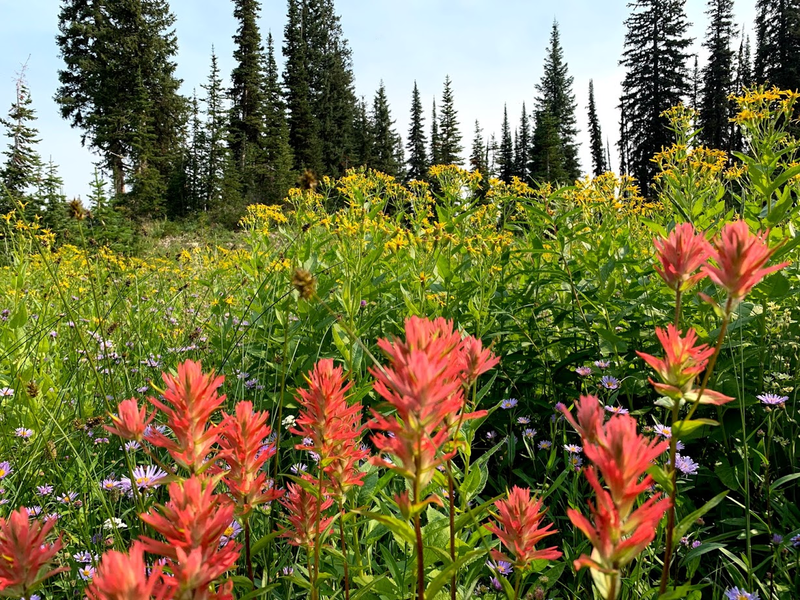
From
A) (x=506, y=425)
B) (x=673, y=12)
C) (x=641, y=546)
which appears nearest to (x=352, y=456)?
(x=641, y=546)

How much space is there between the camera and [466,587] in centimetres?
102

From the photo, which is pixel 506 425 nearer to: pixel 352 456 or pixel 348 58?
pixel 352 456

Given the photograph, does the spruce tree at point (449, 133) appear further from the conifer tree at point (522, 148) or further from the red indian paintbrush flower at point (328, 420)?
the red indian paintbrush flower at point (328, 420)

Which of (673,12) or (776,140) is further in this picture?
(673,12)

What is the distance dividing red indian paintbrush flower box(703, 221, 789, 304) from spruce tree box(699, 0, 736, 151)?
153 ft

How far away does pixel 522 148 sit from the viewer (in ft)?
178

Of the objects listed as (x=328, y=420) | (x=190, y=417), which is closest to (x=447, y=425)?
(x=328, y=420)

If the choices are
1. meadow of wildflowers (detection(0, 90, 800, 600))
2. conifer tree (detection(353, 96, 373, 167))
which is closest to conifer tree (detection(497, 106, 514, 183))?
conifer tree (detection(353, 96, 373, 167))

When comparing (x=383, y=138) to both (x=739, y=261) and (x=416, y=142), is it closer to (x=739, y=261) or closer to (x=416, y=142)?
(x=416, y=142)

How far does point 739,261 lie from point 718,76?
50.3 m

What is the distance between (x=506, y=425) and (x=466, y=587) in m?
1.10

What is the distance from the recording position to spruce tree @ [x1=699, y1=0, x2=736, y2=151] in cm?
3869

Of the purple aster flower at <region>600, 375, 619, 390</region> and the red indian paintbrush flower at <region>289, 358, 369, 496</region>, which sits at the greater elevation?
the red indian paintbrush flower at <region>289, 358, 369, 496</region>

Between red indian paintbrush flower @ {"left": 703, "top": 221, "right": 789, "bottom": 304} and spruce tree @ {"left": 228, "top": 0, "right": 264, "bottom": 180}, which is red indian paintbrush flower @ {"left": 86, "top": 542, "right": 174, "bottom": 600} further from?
spruce tree @ {"left": 228, "top": 0, "right": 264, "bottom": 180}
